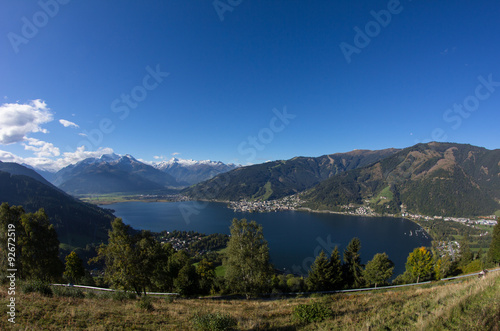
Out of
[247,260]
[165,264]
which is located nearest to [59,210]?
[165,264]

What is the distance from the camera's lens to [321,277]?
96.9ft

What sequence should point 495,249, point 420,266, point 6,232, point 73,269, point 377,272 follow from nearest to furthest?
point 6,232
point 73,269
point 377,272
point 495,249
point 420,266

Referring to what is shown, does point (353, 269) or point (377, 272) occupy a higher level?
point (353, 269)

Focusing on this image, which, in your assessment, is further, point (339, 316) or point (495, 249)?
point (495, 249)

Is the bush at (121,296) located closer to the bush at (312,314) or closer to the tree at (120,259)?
the tree at (120,259)

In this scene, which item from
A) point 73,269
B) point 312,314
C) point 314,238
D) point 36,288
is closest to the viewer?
point 312,314

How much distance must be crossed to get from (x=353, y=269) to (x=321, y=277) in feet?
21.3

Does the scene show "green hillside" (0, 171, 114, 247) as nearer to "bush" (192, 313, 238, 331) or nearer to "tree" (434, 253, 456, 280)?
"bush" (192, 313, 238, 331)

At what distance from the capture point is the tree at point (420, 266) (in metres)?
33.8

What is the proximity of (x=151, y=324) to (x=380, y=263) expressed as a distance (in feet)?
116

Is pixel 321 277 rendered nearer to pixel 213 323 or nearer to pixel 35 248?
pixel 213 323

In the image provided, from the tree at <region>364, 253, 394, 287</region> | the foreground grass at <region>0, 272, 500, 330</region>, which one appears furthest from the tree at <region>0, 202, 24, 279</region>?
the tree at <region>364, 253, 394, 287</region>

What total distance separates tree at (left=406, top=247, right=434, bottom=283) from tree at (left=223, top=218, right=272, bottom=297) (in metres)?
31.1

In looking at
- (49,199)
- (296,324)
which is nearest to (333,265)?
(296,324)
